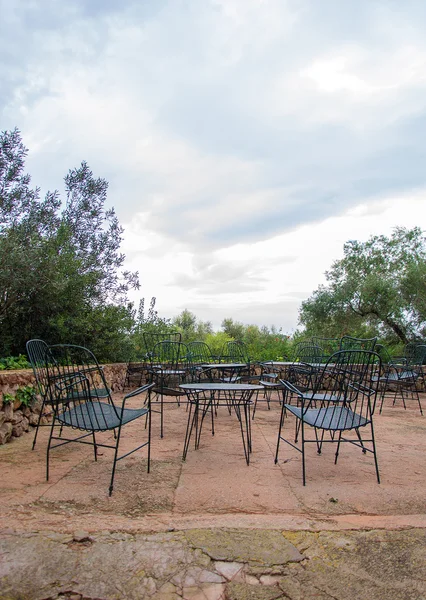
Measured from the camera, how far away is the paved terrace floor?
4.37 ft

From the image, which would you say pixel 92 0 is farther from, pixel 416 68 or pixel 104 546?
pixel 104 546

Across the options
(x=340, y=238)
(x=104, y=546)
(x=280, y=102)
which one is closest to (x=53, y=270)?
(x=104, y=546)

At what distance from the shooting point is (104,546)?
1.52 meters

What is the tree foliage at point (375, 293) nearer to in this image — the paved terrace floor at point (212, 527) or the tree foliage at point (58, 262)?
the tree foliage at point (58, 262)

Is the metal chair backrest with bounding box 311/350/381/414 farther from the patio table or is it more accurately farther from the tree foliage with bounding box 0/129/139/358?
the tree foliage with bounding box 0/129/139/358

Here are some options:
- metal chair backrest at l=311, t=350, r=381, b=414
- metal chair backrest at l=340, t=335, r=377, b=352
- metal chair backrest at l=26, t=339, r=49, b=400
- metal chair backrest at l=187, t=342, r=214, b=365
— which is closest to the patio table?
metal chair backrest at l=311, t=350, r=381, b=414

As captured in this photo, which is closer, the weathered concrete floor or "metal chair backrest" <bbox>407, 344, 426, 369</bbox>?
the weathered concrete floor

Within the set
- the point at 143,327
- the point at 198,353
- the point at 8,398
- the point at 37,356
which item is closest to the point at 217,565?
the point at 37,356

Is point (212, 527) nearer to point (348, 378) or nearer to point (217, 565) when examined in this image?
point (217, 565)

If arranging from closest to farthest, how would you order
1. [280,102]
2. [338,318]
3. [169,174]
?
[280,102]
[169,174]
[338,318]

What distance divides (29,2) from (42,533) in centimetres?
662

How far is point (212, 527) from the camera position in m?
1.68

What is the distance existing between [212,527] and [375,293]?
9243 mm

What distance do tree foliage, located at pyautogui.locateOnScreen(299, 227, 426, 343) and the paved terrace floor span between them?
24.9ft
